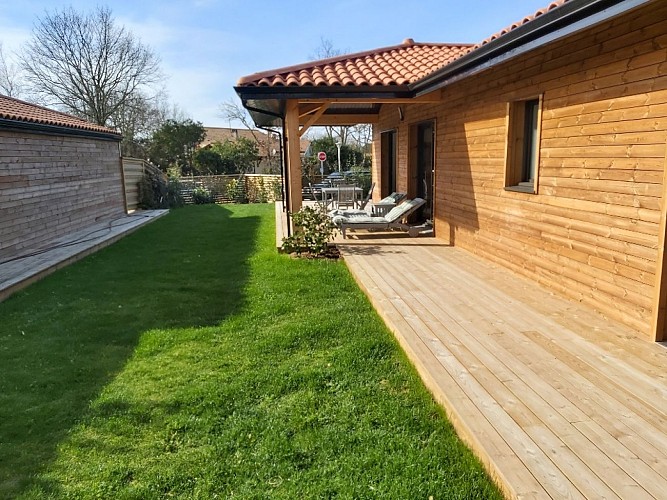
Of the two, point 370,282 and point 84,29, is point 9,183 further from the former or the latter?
point 84,29

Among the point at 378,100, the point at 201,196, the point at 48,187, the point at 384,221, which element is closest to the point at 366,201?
the point at 384,221

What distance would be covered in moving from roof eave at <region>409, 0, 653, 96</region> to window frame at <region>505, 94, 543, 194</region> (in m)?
0.71

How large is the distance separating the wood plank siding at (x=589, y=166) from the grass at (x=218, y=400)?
194 cm

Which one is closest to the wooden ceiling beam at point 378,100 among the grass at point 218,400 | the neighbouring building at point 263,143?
the grass at point 218,400

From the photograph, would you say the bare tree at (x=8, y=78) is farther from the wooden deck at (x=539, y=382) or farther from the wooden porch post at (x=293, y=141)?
the wooden deck at (x=539, y=382)

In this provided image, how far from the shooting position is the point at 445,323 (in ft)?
13.1

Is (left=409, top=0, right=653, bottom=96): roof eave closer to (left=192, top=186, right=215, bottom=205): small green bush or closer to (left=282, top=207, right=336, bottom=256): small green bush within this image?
(left=282, top=207, right=336, bottom=256): small green bush

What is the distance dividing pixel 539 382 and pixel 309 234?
472 cm

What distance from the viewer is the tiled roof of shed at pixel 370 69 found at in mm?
7031

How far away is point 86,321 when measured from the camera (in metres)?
4.85

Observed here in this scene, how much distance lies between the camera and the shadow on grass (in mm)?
2898

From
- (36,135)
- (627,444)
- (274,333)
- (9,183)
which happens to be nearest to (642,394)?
(627,444)

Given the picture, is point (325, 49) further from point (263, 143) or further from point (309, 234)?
point (309, 234)

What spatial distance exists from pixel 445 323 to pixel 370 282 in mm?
1479
